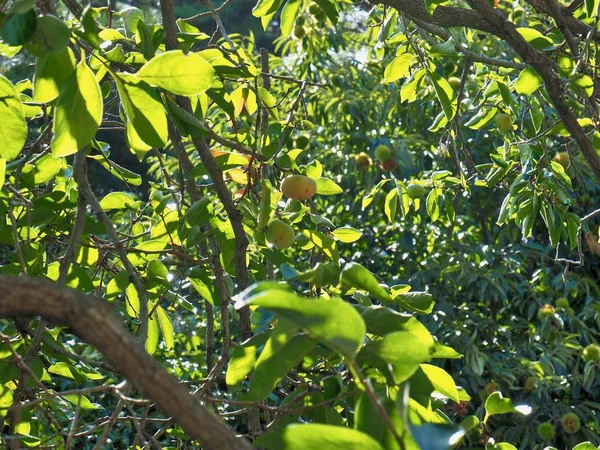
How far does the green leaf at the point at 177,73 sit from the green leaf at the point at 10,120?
0.14 meters

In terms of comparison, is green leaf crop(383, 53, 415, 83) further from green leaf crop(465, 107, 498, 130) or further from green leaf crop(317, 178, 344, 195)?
green leaf crop(317, 178, 344, 195)

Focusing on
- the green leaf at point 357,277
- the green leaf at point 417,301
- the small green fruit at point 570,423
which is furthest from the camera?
the small green fruit at point 570,423

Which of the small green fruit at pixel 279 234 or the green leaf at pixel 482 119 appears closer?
the small green fruit at pixel 279 234

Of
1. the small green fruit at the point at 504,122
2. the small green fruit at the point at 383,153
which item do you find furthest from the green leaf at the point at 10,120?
the small green fruit at the point at 383,153

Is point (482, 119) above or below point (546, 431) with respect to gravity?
above

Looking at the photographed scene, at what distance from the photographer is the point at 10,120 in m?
0.85

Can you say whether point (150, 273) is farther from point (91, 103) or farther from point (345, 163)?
point (345, 163)

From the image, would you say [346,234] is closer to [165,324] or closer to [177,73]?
[165,324]

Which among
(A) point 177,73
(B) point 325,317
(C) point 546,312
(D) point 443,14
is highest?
(D) point 443,14

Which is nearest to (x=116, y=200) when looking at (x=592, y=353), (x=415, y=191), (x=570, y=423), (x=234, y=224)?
(x=234, y=224)

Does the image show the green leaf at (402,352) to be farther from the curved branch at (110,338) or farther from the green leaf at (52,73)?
the green leaf at (52,73)

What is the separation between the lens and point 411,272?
3834 millimetres

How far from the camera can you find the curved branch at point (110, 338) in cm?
51

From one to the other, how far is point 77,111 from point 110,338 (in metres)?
0.34
